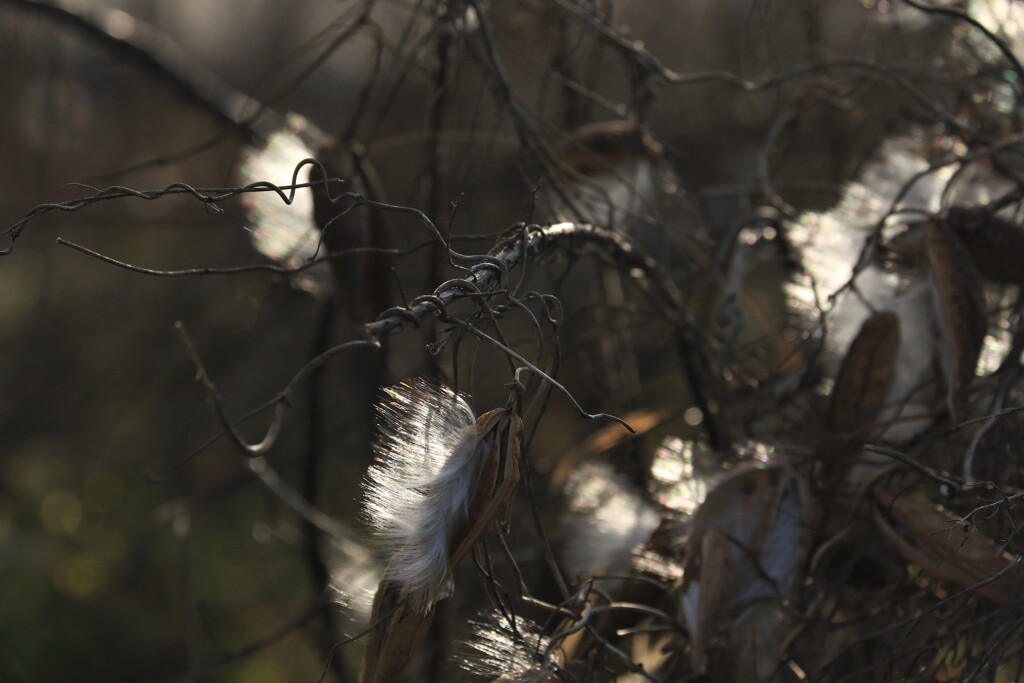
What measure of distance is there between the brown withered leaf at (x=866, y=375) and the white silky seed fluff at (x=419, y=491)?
59 centimetres

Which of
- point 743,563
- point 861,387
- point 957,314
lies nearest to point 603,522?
point 743,563

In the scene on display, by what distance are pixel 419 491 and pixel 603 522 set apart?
0.53 meters

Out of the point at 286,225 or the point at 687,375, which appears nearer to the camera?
the point at 286,225

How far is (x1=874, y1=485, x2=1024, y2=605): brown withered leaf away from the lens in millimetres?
909

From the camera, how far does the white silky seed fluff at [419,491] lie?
67 cm

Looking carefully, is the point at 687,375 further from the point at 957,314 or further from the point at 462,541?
the point at 462,541

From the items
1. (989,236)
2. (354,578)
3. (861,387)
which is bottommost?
(354,578)

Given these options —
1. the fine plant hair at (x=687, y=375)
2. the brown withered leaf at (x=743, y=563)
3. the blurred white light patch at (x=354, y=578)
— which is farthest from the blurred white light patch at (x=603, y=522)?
the blurred white light patch at (x=354, y=578)

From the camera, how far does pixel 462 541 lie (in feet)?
2.22

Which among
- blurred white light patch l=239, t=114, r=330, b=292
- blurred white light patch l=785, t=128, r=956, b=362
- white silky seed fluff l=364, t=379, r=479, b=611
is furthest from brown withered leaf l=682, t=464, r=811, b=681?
blurred white light patch l=239, t=114, r=330, b=292

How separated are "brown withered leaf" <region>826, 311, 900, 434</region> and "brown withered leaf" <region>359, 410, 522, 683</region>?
0.58 metres

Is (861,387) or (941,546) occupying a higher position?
(861,387)

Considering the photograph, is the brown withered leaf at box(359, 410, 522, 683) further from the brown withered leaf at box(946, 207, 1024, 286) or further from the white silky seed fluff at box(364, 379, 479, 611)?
the brown withered leaf at box(946, 207, 1024, 286)

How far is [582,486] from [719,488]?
28cm
